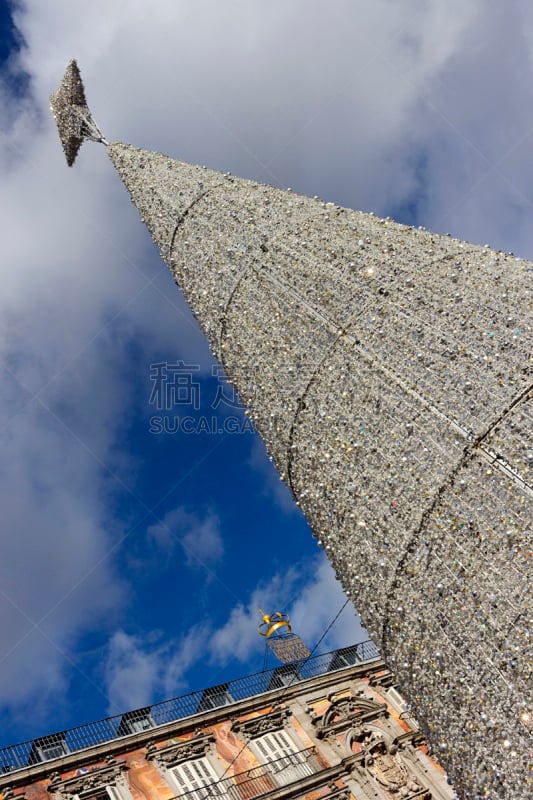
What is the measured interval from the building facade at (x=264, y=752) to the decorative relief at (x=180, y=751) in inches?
0.7

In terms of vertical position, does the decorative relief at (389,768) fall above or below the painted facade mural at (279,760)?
below

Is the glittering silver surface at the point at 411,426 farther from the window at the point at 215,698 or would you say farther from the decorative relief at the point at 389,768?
the decorative relief at the point at 389,768

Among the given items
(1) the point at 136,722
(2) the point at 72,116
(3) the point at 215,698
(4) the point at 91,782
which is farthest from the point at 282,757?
(2) the point at 72,116

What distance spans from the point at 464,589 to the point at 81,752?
1083 centimetres

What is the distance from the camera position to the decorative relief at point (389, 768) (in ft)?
40.9

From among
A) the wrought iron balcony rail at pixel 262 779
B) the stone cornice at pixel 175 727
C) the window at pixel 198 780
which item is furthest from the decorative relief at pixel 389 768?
the window at pixel 198 780

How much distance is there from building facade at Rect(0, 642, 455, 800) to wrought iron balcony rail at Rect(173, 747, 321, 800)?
0.07ft

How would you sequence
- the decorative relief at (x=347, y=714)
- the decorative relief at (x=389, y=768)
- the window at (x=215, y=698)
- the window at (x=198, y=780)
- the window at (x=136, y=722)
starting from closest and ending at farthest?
the window at (x=198, y=780) → the window at (x=136, y=722) → the decorative relief at (x=389, y=768) → the window at (x=215, y=698) → the decorative relief at (x=347, y=714)

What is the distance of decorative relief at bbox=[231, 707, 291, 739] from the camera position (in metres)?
12.7

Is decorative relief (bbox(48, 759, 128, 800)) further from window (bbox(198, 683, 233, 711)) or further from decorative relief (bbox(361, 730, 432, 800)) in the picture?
decorative relief (bbox(361, 730, 432, 800))

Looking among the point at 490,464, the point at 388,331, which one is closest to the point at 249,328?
the point at 388,331

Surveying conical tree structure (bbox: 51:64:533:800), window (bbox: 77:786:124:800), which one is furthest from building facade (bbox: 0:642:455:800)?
conical tree structure (bbox: 51:64:533:800)

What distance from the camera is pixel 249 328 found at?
439 centimetres

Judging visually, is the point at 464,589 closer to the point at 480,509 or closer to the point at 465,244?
the point at 480,509
